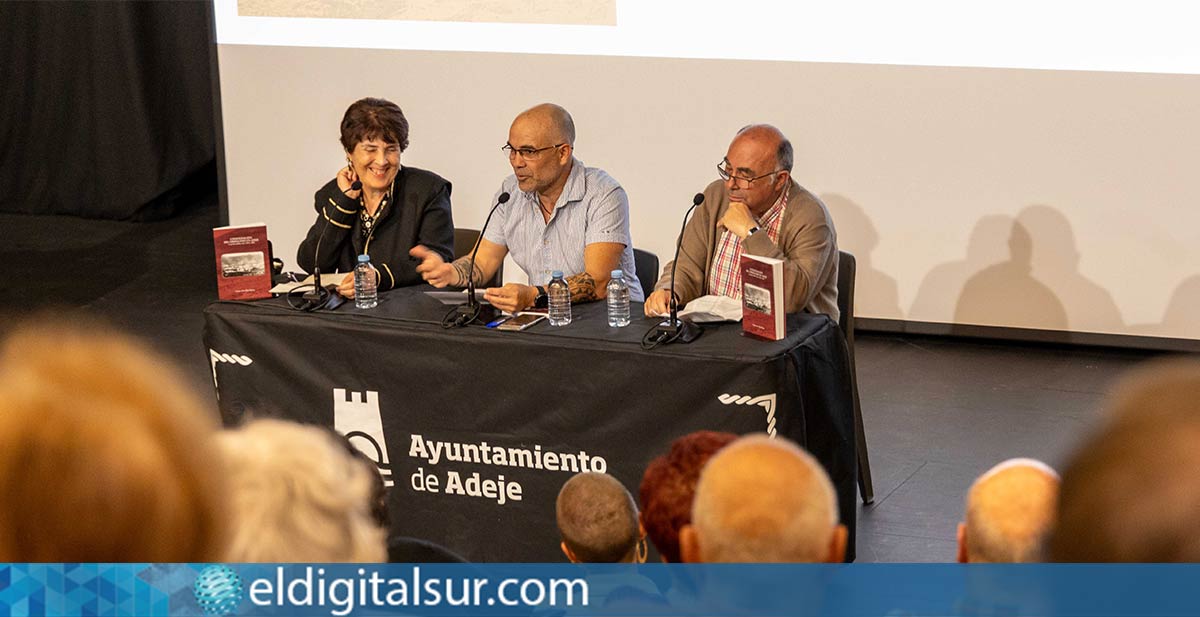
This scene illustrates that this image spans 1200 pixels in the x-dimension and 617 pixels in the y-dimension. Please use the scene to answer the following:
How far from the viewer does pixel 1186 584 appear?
1.04 metres

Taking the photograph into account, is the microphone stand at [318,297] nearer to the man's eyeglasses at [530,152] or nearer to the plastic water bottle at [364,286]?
the plastic water bottle at [364,286]

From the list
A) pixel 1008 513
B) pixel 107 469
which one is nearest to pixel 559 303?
pixel 1008 513

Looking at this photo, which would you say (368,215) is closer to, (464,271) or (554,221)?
(464,271)

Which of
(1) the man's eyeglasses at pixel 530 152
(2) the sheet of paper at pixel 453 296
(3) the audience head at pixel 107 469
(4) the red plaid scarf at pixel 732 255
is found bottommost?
(2) the sheet of paper at pixel 453 296

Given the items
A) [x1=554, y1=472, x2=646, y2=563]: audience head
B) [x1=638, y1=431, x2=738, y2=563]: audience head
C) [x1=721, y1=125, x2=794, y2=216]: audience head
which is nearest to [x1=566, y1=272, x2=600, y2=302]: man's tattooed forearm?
[x1=721, y1=125, x2=794, y2=216]: audience head

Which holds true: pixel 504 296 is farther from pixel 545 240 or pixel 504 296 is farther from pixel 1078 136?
pixel 1078 136

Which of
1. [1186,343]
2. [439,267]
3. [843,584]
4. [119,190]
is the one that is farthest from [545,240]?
[119,190]

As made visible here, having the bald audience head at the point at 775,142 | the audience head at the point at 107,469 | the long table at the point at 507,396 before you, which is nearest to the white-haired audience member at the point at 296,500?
the audience head at the point at 107,469

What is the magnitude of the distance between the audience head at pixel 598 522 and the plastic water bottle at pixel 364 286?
1.36 metres

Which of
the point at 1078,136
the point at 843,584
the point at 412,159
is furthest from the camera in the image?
the point at 412,159

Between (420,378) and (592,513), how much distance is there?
3.90 feet

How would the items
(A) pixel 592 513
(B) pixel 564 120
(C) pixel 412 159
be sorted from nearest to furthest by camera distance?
(A) pixel 592 513 < (B) pixel 564 120 < (C) pixel 412 159

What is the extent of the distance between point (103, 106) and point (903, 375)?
5285 millimetres

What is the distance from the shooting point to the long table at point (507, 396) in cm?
299
